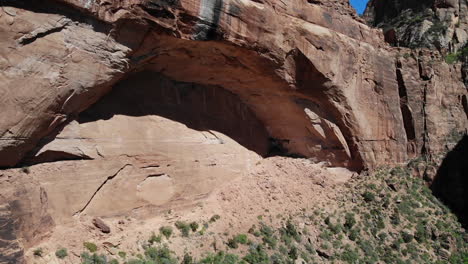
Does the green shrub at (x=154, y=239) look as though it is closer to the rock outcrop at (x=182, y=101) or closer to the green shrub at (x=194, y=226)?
the rock outcrop at (x=182, y=101)

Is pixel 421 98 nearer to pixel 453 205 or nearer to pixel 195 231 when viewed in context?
pixel 453 205

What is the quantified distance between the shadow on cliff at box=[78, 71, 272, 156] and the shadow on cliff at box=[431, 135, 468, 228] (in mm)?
9287

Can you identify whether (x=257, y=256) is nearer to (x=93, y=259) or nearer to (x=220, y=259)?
(x=220, y=259)

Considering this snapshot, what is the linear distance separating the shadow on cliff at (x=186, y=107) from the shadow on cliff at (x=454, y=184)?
30.5 feet

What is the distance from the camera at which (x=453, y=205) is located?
66.8ft

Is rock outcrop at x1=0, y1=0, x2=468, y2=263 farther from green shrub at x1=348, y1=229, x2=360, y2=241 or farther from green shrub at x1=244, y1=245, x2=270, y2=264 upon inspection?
green shrub at x1=348, y1=229, x2=360, y2=241

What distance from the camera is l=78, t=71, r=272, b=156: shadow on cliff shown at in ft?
45.6

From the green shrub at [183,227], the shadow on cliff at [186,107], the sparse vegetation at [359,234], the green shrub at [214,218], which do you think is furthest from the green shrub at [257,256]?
the shadow on cliff at [186,107]

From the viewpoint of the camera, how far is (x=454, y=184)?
20719 millimetres

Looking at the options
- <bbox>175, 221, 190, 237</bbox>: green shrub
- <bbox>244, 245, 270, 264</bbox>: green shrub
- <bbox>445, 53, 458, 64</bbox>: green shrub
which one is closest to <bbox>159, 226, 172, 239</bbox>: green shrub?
<bbox>175, 221, 190, 237</bbox>: green shrub

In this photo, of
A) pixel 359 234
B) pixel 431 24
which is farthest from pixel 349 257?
pixel 431 24

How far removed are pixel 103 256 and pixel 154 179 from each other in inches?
131

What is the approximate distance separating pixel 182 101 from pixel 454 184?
1517 cm

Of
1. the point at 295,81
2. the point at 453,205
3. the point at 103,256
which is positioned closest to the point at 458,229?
the point at 453,205
